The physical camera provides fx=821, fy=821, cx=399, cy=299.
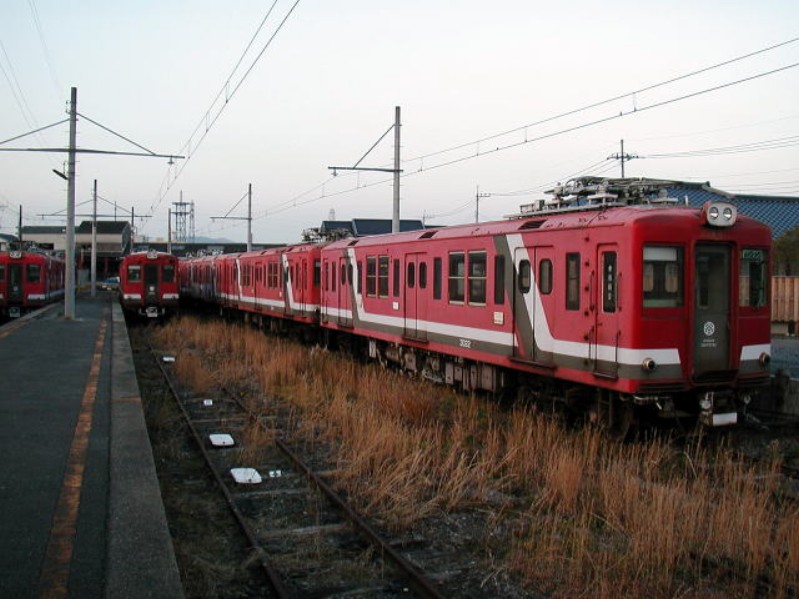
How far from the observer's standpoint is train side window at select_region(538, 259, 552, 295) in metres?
10.1

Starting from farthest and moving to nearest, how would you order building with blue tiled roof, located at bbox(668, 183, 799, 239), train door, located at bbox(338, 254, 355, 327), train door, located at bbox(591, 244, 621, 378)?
1. building with blue tiled roof, located at bbox(668, 183, 799, 239)
2. train door, located at bbox(338, 254, 355, 327)
3. train door, located at bbox(591, 244, 621, 378)

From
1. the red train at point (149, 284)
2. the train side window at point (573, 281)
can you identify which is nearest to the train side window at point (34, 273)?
the red train at point (149, 284)

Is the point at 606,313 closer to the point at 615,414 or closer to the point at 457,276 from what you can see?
the point at 615,414

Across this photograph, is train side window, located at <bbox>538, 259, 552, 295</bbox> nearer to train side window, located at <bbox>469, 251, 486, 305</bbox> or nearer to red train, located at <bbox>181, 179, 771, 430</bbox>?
red train, located at <bbox>181, 179, 771, 430</bbox>

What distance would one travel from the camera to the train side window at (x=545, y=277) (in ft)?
33.3

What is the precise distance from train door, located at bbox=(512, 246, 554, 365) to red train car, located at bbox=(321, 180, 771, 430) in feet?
0.08

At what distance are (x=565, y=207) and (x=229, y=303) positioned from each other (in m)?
23.0

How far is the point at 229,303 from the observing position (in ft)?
106

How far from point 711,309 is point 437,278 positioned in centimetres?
514

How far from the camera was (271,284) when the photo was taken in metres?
25.4

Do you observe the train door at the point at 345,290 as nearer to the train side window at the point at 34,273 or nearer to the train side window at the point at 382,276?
the train side window at the point at 382,276

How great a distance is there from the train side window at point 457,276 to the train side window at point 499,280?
3.59ft

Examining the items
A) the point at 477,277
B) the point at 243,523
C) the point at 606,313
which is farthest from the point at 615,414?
the point at 243,523

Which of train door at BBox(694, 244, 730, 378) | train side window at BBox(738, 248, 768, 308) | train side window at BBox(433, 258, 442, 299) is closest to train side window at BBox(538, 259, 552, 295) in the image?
train door at BBox(694, 244, 730, 378)
